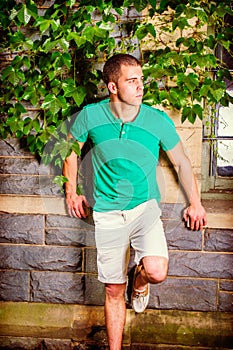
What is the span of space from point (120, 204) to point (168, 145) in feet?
1.52

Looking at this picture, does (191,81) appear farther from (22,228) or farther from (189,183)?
(22,228)

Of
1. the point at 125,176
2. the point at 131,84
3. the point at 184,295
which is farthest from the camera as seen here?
the point at 184,295

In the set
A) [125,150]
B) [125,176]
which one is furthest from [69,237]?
[125,150]

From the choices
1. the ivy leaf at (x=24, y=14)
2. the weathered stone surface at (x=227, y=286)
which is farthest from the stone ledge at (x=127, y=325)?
the ivy leaf at (x=24, y=14)

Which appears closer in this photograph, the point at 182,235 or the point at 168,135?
the point at 168,135

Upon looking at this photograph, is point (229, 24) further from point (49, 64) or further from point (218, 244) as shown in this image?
point (218, 244)

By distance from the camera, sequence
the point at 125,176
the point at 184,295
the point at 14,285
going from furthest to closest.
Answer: the point at 14,285 → the point at 184,295 → the point at 125,176

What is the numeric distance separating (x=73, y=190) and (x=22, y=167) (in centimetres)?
43

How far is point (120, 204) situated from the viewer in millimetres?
2508

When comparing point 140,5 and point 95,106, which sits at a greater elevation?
point 140,5

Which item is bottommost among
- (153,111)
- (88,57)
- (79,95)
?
(153,111)

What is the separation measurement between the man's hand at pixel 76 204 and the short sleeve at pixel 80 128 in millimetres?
378

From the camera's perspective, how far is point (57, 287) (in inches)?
116

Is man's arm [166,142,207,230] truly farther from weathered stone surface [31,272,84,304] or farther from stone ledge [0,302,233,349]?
weathered stone surface [31,272,84,304]
